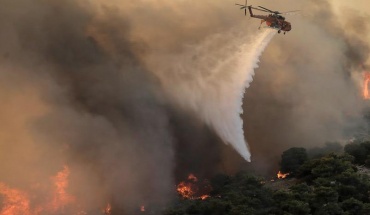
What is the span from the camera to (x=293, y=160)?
4306 cm

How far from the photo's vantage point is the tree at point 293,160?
141 ft

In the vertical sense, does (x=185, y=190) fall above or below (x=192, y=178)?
below

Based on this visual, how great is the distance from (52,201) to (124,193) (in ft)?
19.6

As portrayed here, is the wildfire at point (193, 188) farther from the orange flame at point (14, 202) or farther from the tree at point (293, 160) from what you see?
the orange flame at point (14, 202)

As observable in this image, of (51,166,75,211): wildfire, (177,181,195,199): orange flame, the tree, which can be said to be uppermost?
the tree

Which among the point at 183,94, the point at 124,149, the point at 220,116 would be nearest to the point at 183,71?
the point at 183,94

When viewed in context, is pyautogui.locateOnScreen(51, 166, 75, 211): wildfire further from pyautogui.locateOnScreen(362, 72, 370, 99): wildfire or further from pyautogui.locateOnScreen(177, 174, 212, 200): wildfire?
pyautogui.locateOnScreen(362, 72, 370, 99): wildfire

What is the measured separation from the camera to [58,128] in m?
37.2

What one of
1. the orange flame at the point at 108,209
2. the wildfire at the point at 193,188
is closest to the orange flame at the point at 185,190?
the wildfire at the point at 193,188

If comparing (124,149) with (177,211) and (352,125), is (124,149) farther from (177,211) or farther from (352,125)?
(352,125)

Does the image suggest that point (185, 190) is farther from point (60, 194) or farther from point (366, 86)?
point (366, 86)

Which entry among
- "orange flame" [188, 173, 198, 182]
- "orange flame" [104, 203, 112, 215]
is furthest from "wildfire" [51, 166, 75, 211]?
"orange flame" [188, 173, 198, 182]

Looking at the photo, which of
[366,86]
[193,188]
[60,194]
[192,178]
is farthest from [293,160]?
[366,86]

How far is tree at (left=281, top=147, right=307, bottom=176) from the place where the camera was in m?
42.8
